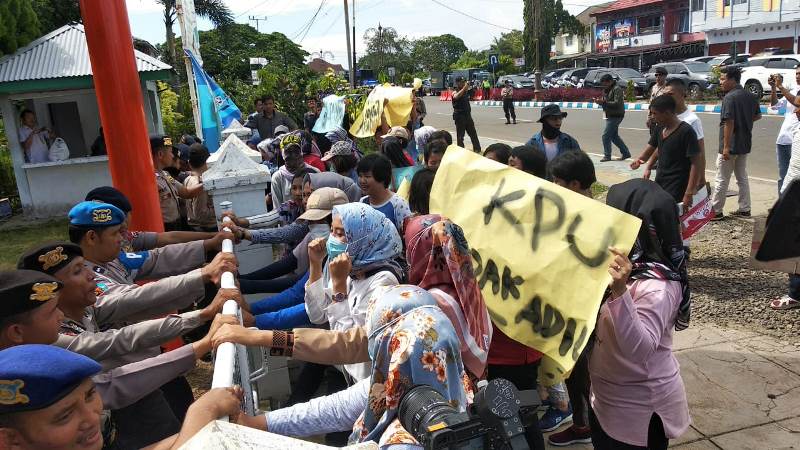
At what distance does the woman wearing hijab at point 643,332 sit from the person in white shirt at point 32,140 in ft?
33.6

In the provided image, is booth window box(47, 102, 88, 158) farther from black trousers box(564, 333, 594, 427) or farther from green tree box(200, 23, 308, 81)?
green tree box(200, 23, 308, 81)

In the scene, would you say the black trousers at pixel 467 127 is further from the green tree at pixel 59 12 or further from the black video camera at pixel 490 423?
the green tree at pixel 59 12

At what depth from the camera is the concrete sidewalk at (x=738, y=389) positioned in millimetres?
3170

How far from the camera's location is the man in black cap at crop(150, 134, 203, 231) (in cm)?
497

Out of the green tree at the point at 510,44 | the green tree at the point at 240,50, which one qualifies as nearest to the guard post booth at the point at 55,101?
the green tree at the point at 240,50

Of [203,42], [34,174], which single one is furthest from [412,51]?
[34,174]

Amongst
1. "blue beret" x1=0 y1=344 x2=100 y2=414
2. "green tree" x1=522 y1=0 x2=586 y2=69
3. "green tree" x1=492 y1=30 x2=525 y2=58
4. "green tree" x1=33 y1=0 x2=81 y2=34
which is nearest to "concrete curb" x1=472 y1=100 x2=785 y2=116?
"blue beret" x1=0 y1=344 x2=100 y2=414

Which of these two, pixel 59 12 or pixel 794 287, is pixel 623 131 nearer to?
pixel 794 287

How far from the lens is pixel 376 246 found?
8.29ft

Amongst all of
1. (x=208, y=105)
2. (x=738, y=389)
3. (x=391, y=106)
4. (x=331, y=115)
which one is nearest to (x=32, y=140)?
(x=208, y=105)

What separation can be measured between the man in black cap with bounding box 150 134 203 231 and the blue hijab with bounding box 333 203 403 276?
2.88 metres

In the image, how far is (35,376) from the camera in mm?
1317

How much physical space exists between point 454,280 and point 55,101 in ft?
36.9

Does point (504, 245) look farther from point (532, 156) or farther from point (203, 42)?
point (203, 42)
